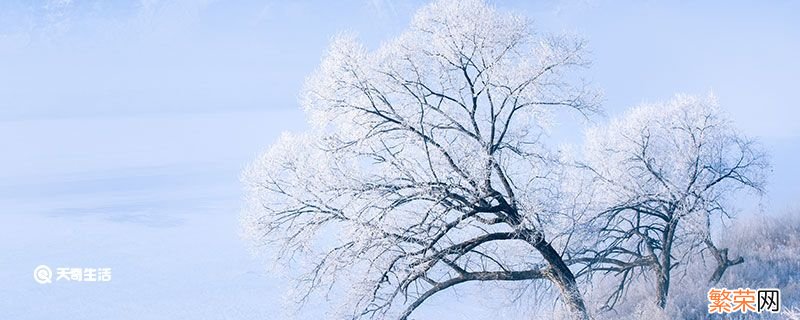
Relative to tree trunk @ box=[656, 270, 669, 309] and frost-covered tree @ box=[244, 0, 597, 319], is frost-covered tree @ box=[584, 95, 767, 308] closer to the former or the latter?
tree trunk @ box=[656, 270, 669, 309]

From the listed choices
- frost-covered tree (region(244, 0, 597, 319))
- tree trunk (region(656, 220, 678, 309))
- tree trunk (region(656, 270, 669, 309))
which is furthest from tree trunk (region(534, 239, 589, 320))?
tree trunk (region(656, 270, 669, 309))

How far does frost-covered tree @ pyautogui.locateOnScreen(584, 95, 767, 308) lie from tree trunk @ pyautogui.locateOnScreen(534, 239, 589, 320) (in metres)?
2.32

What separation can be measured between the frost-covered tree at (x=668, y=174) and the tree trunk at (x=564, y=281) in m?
2.32

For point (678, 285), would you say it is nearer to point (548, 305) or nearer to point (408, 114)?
point (548, 305)

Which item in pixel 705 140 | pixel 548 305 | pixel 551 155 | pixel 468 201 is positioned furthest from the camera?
pixel 548 305

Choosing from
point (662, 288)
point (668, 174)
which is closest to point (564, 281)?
point (662, 288)

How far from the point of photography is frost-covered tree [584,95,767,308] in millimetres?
15609

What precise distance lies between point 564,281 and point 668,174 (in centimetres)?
359

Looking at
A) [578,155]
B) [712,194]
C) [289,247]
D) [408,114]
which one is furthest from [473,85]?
[712,194]

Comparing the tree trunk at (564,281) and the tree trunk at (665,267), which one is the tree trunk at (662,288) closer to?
the tree trunk at (665,267)

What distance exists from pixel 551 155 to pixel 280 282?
4384 mm

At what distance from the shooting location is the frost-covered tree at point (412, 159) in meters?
12.4

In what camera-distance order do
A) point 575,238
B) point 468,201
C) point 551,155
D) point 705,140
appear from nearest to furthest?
point 468,201, point 551,155, point 575,238, point 705,140

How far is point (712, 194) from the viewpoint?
52.4 feet
